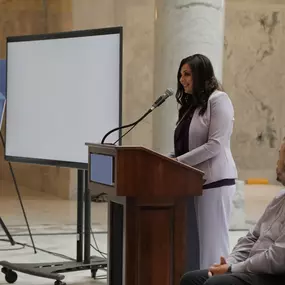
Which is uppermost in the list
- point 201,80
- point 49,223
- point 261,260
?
point 201,80

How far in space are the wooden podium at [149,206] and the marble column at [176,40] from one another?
11.7 ft

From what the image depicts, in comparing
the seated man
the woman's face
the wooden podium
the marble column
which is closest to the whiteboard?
the woman's face

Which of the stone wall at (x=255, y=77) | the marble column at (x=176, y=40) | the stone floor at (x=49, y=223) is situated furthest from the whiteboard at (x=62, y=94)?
the stone wall at (x=255, y=77)

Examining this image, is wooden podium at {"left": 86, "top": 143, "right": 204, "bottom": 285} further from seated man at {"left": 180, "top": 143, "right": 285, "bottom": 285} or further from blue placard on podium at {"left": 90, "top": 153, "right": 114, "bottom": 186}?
seated man at {"left": 180, "top": 143, "right": 285, "bottom": 285}

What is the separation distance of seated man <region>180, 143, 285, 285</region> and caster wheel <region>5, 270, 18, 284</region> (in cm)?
231

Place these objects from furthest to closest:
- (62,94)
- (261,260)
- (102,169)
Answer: (62,94), (102,169), (261,260)

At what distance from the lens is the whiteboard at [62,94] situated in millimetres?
5336

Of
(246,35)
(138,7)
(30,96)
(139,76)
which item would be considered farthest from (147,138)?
(30,96)

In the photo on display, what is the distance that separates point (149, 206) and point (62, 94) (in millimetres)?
1989

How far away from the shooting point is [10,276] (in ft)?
18.7

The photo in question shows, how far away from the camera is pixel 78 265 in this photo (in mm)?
5719

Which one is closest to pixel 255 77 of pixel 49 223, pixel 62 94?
pixel 49 223

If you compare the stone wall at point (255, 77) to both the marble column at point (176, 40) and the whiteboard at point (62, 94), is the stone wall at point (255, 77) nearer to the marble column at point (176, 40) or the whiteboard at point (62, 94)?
the marble column at point (176, 40)

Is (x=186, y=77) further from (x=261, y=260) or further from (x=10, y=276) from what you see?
(x=10, y=276)
